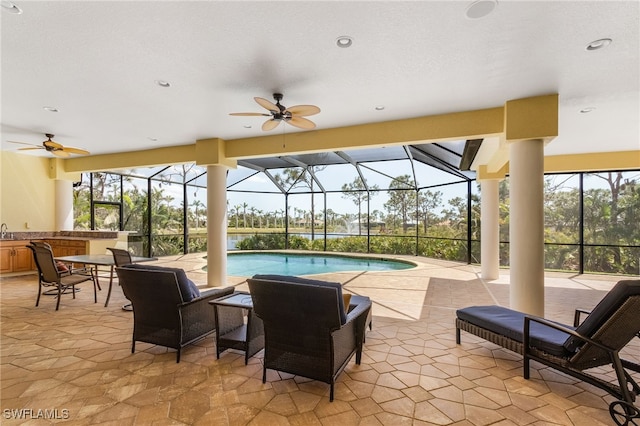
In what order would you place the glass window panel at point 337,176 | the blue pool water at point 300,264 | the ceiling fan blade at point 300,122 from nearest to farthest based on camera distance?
the ceiling fan blade at point 300,122 < the blue pool water at point 300,264 < the glass window panel at point 337,176

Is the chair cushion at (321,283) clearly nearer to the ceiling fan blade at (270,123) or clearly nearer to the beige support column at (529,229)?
the ceiling fan blade at (270,123)

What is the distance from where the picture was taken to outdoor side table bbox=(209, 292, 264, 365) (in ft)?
10.3

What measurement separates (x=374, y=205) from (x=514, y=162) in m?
8.75

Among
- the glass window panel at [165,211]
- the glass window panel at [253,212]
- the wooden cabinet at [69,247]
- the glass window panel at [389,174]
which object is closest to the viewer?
the wooden cabinet at [69,247]

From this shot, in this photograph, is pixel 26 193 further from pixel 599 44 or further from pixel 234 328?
A: pixel 599 44

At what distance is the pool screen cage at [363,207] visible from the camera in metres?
9.48

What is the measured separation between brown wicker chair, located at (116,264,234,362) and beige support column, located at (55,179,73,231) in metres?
7.70

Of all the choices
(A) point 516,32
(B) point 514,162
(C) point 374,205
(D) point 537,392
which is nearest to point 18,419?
(D) point 537,392

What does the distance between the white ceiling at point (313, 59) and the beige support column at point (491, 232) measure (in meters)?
2.61

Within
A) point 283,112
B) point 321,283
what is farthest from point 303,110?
point 321,283

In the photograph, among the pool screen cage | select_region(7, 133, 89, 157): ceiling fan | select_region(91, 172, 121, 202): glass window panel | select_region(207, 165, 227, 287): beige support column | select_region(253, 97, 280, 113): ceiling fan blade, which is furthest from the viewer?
select_region(91, 172, 121, 202): glass window panel

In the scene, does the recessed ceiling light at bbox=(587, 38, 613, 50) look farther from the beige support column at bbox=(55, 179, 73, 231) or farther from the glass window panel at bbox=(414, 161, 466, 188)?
the beige support column at bbox=(55, 179, 73, 231)

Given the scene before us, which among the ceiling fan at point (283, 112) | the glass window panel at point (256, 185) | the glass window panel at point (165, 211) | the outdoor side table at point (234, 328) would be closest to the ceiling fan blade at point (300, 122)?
the ceiling fan at point (283, 112)

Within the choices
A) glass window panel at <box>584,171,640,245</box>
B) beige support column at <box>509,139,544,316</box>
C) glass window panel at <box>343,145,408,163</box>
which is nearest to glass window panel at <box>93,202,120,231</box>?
glass window panel at <box>343,145,408,163</box>
